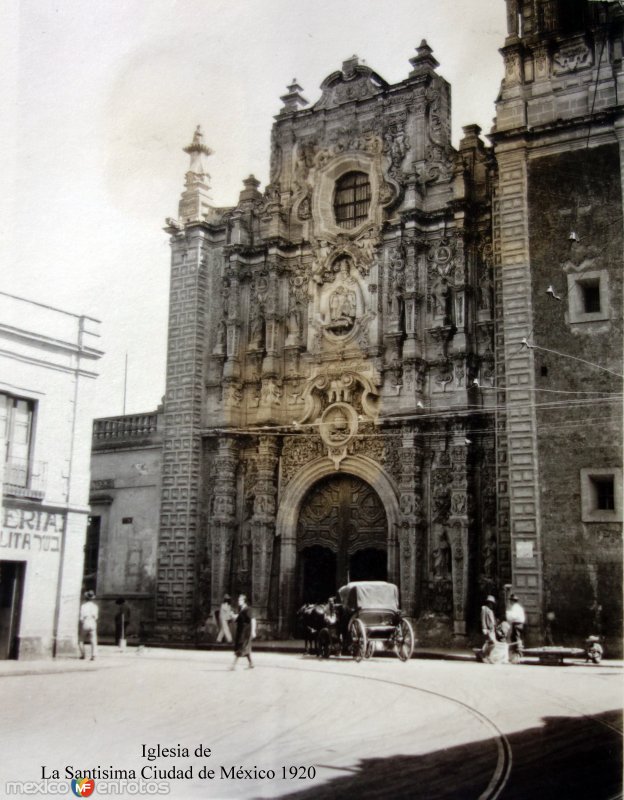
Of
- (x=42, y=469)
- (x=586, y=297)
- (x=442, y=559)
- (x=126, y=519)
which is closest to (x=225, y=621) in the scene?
(x=126, y=519)

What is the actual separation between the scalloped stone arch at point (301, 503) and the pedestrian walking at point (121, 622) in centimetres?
334

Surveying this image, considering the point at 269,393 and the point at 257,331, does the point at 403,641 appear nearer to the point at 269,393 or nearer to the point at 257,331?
the point at 269,393

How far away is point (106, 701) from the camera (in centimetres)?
962

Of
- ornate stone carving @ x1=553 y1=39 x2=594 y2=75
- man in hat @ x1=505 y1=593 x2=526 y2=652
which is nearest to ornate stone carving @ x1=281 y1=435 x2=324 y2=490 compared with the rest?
man in hat @ x1=505 y1=593 x2=526 y2=652

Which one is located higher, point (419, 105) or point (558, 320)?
point (419, 105)

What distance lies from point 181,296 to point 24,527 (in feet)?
28.8

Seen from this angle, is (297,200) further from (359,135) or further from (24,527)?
(24,527)

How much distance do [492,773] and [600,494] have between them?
29.2 ft

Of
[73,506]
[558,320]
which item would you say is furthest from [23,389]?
[558,320]

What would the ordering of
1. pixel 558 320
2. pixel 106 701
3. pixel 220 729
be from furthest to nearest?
pixel 558 320 → pixel 106 701 → pixel 220 729

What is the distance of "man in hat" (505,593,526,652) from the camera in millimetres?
14688

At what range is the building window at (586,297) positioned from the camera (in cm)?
1545

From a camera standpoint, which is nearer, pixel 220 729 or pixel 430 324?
pixel 220 729

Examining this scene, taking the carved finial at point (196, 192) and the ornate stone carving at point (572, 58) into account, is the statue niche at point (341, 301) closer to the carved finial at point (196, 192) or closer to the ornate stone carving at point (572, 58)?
the carved finial at point (196, 192)
